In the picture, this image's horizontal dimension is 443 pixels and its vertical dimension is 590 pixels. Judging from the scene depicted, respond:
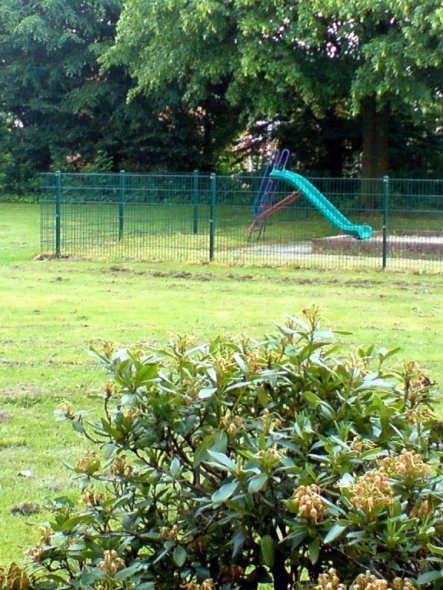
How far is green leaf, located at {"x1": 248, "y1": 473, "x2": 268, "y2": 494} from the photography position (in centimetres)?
260

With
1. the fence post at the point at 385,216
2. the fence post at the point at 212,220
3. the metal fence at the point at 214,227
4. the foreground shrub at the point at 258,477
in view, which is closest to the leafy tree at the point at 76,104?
the metal fence at the point at 214,227

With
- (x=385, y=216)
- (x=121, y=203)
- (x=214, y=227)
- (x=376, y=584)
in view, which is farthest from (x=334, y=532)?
(x=121, y=203)

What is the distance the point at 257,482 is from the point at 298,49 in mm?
24144

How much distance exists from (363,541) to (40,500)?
3233 millimetres

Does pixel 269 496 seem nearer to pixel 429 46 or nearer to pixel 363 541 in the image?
pixel 363 541

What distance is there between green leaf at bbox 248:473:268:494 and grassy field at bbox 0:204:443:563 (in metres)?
1.22

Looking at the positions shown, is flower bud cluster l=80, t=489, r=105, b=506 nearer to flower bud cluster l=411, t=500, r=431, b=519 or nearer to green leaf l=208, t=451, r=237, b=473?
green leaf l=208, t=451, r=237, b=473

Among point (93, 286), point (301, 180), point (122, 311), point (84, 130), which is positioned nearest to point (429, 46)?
point (301, 180)

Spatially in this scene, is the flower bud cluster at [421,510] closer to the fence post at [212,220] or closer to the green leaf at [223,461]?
the green leaf at [223,461]

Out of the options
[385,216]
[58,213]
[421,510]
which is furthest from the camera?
[58,213]

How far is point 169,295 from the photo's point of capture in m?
14.1

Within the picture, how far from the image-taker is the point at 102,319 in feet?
38.4

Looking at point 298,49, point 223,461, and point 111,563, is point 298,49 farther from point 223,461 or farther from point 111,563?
point 111,563

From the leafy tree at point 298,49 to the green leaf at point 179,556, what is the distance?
20.0m
